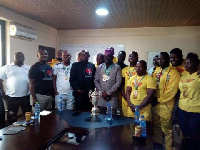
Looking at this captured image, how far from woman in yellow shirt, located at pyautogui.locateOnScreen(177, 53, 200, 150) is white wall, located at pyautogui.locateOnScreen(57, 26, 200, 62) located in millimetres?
3370

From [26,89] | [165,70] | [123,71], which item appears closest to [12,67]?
[26,89]

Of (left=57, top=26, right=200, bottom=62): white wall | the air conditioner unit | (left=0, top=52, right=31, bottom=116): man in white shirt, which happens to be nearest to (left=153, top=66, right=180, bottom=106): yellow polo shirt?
(left=0, top=52, right=31, bottom=116): man in white shirt

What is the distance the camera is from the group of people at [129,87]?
256 cm

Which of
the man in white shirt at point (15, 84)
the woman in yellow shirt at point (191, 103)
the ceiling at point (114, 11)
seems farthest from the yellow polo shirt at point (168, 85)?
the man in white shirt at point (15, 84)

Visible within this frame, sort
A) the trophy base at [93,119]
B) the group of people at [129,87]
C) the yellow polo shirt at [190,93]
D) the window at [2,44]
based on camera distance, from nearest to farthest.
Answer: the trophy base at [93,119], the yellow polo shirt at [190,93], the group of people at [129,87], the window at [2,44]

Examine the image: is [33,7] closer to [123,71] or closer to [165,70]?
[123,71]

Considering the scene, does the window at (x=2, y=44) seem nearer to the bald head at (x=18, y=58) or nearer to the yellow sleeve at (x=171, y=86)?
the bald head at (x=18, y=58)

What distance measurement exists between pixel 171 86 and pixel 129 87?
617 mm

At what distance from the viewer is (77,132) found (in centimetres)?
193

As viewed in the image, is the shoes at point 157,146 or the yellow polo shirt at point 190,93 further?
the shoes at point 157,146

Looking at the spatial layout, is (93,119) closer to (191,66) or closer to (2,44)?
(191,66)

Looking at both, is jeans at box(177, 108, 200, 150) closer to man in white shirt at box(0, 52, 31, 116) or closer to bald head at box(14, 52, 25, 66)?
man in white shirt at box(0, 52, 31, 116)

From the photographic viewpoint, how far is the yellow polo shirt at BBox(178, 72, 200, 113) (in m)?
2.46

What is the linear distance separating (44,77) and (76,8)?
5.58 ft
